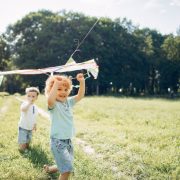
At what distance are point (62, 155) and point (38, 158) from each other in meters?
2.37

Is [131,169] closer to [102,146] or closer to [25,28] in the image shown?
[102,146]

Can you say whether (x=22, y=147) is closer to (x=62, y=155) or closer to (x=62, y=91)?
(x=62, y=155)

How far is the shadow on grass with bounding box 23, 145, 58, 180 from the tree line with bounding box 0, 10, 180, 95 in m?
52.4

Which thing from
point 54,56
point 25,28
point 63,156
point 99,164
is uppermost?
point 25,28

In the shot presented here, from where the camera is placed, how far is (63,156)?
6707 millimetres

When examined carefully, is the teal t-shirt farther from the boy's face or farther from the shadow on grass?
the boy's face

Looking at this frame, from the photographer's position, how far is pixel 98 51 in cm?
6856

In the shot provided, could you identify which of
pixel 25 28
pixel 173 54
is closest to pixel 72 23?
pixel 25 28

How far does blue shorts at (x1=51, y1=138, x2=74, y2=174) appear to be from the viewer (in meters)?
6.69

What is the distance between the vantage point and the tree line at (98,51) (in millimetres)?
66188

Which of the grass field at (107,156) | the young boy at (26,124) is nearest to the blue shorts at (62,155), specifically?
the grass field at (107,156)

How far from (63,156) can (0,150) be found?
3.90m

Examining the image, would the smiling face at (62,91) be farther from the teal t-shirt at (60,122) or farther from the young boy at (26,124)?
the young boy at (26,124)

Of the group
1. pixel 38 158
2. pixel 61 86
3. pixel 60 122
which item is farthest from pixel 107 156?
pixel 61 86
